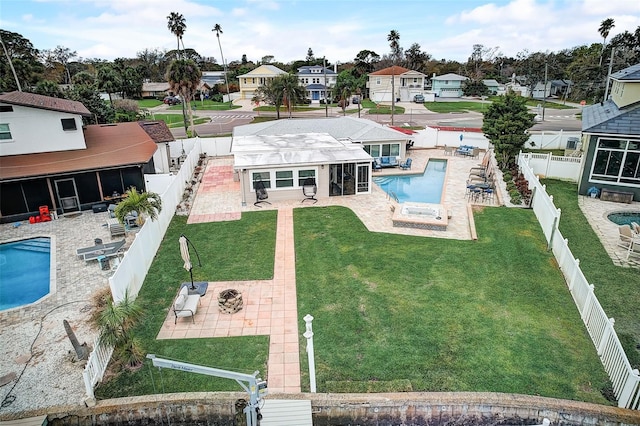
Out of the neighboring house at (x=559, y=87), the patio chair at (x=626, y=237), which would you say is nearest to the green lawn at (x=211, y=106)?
the patio chair at (x=626, y=237)

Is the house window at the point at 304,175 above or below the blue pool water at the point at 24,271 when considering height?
above

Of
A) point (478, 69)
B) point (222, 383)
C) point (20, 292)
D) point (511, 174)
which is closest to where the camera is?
point (222, 383)

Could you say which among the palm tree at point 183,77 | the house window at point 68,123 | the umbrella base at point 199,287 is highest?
the palm tree at point 183,77

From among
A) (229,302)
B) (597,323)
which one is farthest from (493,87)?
(229,302)

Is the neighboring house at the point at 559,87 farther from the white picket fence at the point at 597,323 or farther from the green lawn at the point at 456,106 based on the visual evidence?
the white picket fence at the point at 597,323

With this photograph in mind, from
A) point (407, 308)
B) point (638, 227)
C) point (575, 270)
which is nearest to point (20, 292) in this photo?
point (407, 308)

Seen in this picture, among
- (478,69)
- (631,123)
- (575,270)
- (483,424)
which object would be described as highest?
(478,69)

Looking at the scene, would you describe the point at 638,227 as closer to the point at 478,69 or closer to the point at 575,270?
the point at 575,270

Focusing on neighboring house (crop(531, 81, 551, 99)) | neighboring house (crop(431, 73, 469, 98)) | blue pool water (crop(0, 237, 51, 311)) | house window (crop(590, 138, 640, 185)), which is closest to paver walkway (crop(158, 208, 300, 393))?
blue pool water (crop(0, 237, 51, 311))
